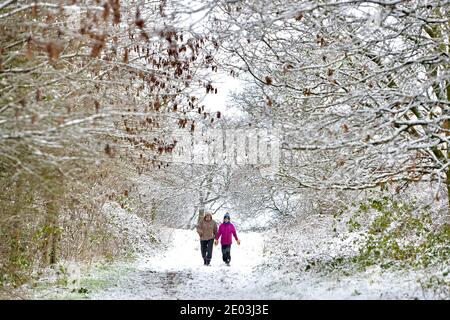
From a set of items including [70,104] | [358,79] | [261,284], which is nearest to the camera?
[70,104]

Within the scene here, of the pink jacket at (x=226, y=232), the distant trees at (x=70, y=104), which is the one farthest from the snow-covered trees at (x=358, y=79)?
the pink jacket at (x=226, y=232)

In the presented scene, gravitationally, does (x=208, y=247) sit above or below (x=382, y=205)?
below

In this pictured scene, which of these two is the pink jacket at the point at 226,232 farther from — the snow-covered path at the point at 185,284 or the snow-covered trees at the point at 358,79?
the snow-covered trees at the point at 358,79

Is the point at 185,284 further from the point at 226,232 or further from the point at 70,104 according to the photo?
the point at 70,104

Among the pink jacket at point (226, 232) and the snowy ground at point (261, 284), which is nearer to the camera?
the snowy ground at point (261, 284)

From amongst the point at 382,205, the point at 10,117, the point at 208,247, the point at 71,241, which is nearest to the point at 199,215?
the point at 208,247

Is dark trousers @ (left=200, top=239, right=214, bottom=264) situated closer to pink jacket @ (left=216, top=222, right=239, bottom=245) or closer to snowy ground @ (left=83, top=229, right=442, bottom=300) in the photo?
pink jacket @ (left=216, top=222, right=239, bottom=245)

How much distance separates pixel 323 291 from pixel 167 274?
576 cm


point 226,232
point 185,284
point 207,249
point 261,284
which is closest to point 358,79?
point 261,284

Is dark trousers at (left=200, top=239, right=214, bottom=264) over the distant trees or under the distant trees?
under

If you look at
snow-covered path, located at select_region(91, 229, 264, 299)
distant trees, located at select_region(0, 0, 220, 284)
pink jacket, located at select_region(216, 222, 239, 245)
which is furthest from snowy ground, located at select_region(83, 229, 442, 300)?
distant trees, located at select_region(0, 0, 220, 284)

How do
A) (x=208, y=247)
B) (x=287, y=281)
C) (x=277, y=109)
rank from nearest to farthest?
1. (x=287, y=281)
2. (x=277, y=109)
3. (x=208, y=247)

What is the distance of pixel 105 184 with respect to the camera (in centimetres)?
1330
